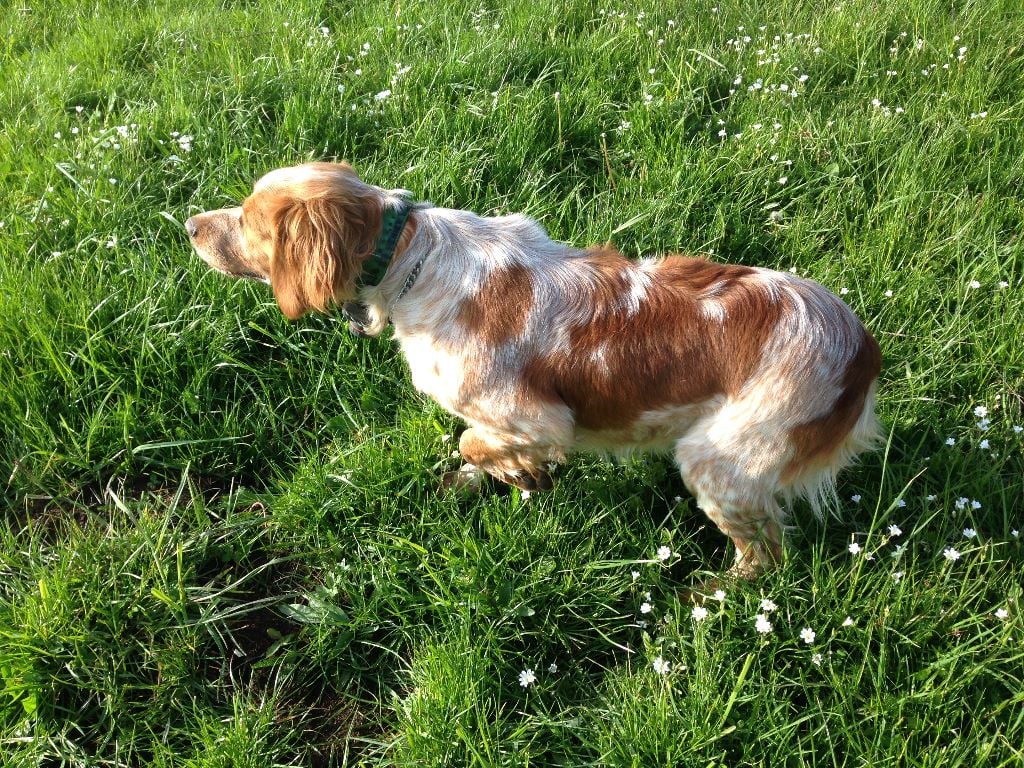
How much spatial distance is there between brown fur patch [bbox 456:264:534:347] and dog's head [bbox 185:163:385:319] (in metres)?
0.41

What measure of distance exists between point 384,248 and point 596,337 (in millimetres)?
805

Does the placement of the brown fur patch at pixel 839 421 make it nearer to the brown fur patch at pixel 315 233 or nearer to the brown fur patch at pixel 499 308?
the brown fur patch at pixel 499 308

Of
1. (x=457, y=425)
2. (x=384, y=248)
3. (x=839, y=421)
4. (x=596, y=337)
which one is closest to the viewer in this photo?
(x=839, y=421)

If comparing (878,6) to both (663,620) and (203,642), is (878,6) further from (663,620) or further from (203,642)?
(203,642)

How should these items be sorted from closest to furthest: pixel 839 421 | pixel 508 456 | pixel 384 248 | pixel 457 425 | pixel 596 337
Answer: pixel 839 421 < pixel 596 337 < pixel 384 248 < pixel 508 456 < pixel 457 425

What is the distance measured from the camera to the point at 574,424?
2965 millimetres

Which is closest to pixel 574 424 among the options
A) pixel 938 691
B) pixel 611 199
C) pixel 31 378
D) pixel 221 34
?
pixel 938 691

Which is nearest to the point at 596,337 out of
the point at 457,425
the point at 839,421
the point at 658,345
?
the point at 658,345

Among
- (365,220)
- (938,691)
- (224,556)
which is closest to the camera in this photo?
(938,691)

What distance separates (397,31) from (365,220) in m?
2.95

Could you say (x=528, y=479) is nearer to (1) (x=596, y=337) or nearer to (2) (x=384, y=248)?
(1) (x=596, y=337)

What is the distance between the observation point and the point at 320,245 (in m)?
2.70

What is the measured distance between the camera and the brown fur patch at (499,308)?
2807 millimetres

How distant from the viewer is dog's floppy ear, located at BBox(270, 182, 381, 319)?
8.87 ft
